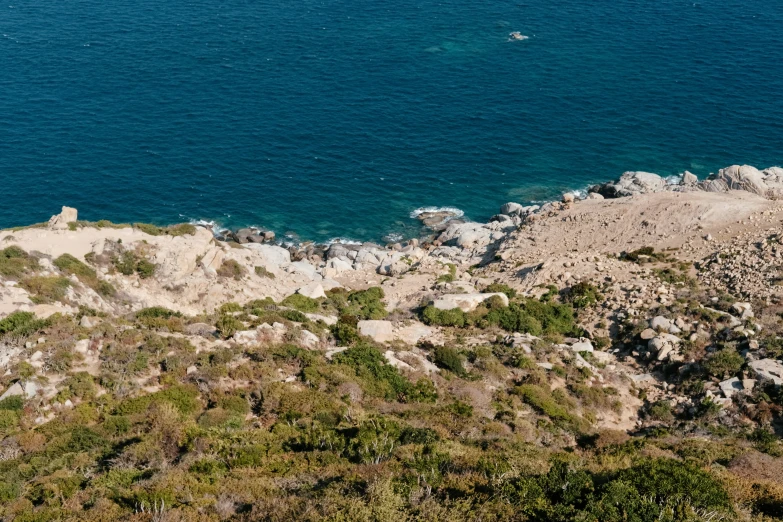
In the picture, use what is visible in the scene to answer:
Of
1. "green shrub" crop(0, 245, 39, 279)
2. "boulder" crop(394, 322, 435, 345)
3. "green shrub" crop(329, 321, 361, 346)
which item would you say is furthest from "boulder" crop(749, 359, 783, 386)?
"green shrub" crop(0, 245, 39, 279)

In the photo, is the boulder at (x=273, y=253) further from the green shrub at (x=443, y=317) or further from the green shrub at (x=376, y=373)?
the green shrub at (x=376, y=373)

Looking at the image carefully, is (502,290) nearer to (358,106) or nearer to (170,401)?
(170,401)

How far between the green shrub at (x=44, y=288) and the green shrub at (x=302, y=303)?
603 inches

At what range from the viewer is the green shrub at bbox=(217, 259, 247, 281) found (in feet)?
182

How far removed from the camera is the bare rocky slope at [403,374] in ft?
76.3

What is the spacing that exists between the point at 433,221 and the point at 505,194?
11157 millimetres

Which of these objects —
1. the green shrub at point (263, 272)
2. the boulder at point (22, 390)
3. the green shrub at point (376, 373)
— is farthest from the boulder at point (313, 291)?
the boulder at point (22, 390)

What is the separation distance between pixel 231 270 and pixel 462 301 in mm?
19826

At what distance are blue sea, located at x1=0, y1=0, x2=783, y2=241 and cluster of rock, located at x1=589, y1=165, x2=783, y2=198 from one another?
4829 mm

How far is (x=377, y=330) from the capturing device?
1734 inches

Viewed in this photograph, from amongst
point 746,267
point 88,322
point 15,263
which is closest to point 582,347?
point 746,267

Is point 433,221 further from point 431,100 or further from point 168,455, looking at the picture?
point 168,455

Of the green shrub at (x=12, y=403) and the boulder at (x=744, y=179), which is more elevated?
the boulder at (x=744, y=179)

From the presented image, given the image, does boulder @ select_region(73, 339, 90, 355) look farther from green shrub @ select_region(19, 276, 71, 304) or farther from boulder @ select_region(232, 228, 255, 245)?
boulder @ select_region(232, 228, 255, 245)
